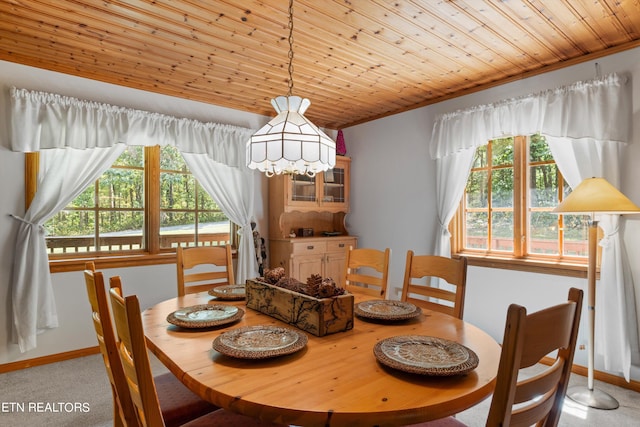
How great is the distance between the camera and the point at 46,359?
2.92 m

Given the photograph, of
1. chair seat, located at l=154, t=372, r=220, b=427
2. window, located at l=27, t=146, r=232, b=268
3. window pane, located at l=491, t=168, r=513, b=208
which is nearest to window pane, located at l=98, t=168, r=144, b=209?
window, located at l=27, t=146, r=232, b=268

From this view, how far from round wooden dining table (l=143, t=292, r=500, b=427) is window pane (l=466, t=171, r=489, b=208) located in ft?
7.44

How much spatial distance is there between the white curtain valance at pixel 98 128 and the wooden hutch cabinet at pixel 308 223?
2.39 ft

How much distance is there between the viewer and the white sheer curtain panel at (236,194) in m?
3.72

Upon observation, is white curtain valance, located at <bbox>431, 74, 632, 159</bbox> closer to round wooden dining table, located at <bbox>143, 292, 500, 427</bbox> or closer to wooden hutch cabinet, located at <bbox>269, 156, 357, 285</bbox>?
wooden hutch cabinet, located at <bbox>269, 156, 357, 285</bbox>

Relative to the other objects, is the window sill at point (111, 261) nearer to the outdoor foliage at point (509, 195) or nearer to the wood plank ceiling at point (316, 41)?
the wood plank ceiling at point (316, 41)

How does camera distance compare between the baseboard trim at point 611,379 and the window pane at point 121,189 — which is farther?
the window pane at point 121,189

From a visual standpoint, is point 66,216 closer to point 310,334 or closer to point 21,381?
point 21,381

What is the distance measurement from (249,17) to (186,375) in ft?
6.47

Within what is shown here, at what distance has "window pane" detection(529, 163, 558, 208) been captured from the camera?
2980 mm

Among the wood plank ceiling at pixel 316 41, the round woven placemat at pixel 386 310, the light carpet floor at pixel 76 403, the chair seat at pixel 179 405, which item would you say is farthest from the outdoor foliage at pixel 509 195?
the chair seat at pixel 179 405

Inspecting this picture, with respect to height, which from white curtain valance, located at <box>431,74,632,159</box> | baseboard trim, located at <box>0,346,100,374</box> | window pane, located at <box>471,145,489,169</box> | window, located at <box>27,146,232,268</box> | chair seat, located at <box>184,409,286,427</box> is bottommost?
baseboard trim, located at <box>0,346,100,374</box>

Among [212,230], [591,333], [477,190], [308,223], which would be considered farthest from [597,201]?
[212,230]

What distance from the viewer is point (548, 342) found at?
869 mm
